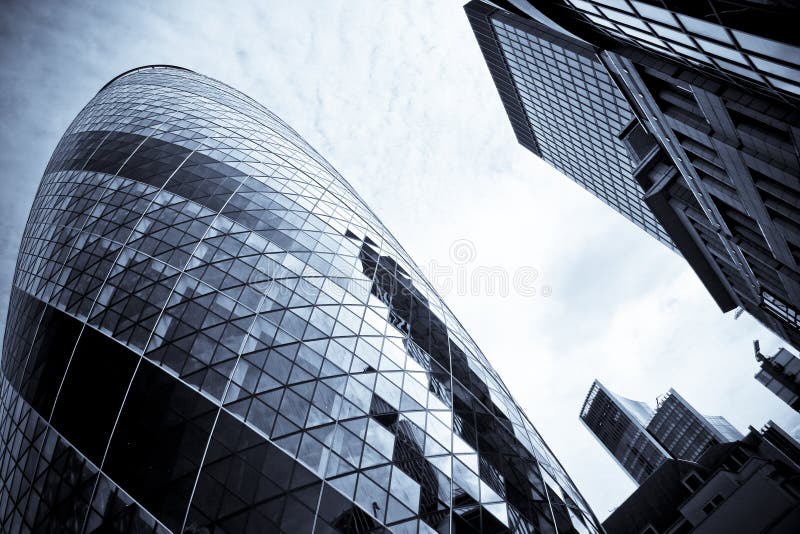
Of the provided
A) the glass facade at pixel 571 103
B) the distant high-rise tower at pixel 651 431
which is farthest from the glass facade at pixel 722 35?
the distant high-rise tower at pixel 651 431

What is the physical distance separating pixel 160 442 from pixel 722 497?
2854cm

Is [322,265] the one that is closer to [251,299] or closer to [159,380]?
[251,299]

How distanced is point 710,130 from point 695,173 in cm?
544

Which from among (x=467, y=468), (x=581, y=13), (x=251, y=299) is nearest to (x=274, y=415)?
(x=251, y=299)

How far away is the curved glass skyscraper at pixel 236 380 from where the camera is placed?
12.4m

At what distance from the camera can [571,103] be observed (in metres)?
54.8

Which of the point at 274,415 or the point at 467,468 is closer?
the point at 274,415

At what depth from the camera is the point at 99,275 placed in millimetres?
18484

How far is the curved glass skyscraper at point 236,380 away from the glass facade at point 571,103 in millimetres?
36415

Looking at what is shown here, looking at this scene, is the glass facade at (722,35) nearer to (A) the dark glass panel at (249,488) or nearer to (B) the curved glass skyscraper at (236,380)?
(B) the curved glass skyscraper at (236,380)

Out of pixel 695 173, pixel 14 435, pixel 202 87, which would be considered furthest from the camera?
pixel 202 87

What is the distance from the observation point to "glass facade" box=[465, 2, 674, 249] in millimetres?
47250

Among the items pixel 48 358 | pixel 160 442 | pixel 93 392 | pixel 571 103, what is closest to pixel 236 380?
pixel 160 442

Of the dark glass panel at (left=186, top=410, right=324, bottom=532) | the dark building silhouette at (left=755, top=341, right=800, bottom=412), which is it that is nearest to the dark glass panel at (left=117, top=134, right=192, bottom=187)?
the dark glass panel at (left=186, top=410, right=324, bottom=532)
